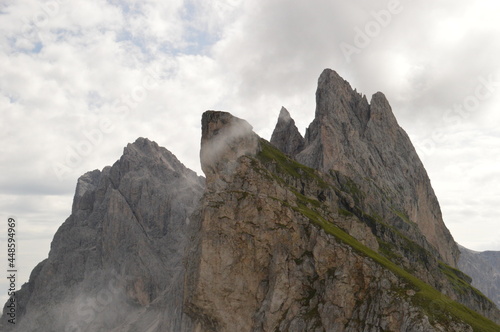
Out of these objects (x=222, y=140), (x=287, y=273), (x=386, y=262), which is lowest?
(x=287, y=273)

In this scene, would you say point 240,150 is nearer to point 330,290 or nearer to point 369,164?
point 330,290

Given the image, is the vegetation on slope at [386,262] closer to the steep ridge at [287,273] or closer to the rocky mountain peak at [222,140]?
the steep ridge at [287,273]

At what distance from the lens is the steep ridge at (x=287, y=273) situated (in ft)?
263

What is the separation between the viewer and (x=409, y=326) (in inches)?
2872

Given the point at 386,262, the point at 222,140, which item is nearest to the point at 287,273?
the point at 386,262

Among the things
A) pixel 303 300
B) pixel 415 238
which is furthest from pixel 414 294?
pixel 415 238

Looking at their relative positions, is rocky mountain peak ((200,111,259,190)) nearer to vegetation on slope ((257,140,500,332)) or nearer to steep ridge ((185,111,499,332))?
vegetation on slope ((257,140,500,332))

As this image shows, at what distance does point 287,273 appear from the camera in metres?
96.8

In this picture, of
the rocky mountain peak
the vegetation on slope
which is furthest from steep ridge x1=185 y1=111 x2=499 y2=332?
the rocky mountain peak

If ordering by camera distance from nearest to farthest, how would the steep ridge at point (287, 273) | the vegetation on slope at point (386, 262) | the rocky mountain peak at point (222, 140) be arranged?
the vegetation on slope at point (386, 262) < the steep ridge at point (287, 273) < the rocky mountain peak at point (222, 140)

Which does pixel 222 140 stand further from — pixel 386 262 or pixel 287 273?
pixel 386 262

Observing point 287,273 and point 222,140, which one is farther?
point 222,140

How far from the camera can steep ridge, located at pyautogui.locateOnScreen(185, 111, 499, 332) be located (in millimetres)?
80188

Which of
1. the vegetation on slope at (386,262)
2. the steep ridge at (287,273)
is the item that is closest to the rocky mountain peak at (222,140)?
the vegetation on slope at (386,262)
